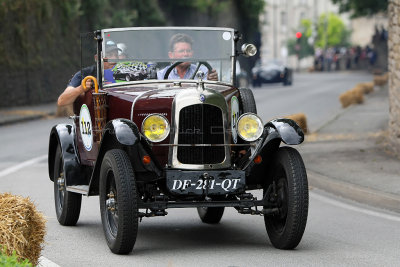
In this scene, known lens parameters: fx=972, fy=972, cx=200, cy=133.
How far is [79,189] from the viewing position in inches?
349

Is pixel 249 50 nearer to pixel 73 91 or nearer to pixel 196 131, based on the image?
pixel 196 131

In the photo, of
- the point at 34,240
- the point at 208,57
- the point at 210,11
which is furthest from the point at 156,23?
the point at 34,240

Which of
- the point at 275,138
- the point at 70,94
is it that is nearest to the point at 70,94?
the point at 70,94

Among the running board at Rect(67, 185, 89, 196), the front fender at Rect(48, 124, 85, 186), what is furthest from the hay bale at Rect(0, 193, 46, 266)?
the front fender at Rect(48, 124, 85, 186)

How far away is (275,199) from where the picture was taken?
8102mm

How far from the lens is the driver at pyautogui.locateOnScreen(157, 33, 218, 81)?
889 centimetres

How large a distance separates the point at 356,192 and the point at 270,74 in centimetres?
4106

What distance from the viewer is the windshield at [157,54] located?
8859 millimetres

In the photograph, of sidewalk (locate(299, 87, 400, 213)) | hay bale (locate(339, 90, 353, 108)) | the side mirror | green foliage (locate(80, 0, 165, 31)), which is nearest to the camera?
the side mirror

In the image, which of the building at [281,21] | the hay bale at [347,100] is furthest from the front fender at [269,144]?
the building at [281,21]

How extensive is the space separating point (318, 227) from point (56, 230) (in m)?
2.50

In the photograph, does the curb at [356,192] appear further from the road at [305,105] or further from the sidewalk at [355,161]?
the road at [305,105]

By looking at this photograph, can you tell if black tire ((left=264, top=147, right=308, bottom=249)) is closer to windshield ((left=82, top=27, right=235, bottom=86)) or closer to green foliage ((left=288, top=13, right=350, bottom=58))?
windshield ((left=82, top=27, right=235, bottom=86))

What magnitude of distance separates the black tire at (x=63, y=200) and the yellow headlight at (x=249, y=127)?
2.06 m
